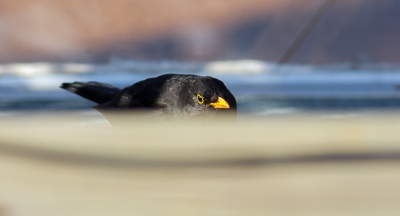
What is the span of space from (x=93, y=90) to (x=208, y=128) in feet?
9.17

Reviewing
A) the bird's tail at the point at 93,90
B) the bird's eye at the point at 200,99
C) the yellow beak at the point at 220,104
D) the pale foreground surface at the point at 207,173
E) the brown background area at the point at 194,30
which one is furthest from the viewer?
the brown background area at the point at 194,30

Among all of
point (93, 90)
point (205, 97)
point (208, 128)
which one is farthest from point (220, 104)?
point (208, 128)

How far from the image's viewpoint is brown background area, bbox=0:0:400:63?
15.9 ft

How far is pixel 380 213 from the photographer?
0.47m

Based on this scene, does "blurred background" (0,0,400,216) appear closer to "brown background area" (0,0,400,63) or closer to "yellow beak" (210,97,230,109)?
"brown background area" (0,0,400,63)

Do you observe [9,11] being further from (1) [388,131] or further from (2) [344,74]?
(1) [388,131]

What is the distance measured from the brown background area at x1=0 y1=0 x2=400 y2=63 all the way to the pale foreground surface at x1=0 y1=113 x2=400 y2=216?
4.40 meters

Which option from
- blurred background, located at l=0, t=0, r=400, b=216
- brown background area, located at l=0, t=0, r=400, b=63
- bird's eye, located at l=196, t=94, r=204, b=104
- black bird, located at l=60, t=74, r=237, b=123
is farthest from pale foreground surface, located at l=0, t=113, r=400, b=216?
brown background area, located at l=0, t=0, r=400, b=63

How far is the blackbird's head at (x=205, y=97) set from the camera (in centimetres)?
258

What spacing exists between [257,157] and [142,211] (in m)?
0.10

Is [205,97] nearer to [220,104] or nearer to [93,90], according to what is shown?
[220,104]

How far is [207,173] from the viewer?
46 cm

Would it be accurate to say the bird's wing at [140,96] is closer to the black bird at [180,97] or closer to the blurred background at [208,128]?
the black bird at [180,97]

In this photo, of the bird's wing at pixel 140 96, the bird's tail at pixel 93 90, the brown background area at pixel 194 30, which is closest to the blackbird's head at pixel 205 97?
the bird's wing at pixel 140 96
